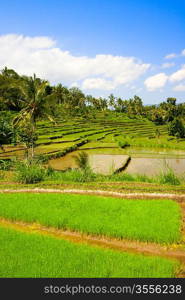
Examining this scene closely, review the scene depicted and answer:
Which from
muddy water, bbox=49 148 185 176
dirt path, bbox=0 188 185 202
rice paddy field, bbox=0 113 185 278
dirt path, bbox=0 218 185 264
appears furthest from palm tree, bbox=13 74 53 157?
dirt path, bbox=0 218 185 264

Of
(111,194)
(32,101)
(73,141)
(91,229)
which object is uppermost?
(32,101)

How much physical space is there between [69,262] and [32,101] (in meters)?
15.7

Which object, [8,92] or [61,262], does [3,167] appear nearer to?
[61,262]

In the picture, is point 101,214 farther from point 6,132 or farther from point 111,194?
point 6,132

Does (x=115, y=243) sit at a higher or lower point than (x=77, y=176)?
lower

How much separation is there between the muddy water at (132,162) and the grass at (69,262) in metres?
12.3

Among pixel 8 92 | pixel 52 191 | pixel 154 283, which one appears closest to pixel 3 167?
pixel 52 191

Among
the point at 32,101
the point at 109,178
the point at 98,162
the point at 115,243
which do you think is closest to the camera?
the point at 115,243

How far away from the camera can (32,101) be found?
20000 millimetres

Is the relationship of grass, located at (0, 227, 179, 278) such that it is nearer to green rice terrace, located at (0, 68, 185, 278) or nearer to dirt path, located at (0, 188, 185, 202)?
green rice terrace, located at (0, 68, 185, 278)

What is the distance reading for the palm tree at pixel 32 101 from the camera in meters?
19.8

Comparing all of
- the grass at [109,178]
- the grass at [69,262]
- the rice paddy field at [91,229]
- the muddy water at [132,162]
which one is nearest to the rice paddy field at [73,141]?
the muddy water at [132,162]

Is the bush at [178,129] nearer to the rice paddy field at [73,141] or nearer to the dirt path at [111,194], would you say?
the rice paddy field at [73,141]

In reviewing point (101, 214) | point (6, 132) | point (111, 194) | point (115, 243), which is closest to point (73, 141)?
point (6, 132)
